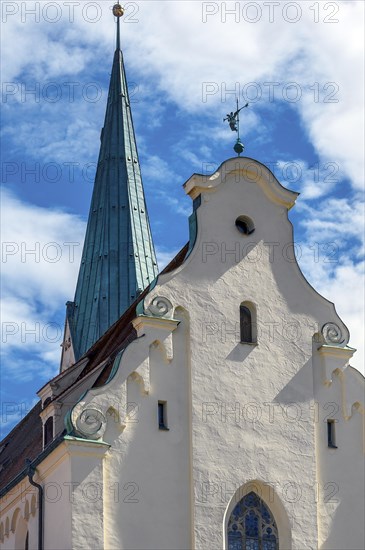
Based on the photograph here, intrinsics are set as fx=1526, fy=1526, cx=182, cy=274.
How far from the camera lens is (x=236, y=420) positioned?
108 feet

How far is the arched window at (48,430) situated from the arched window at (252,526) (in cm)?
531

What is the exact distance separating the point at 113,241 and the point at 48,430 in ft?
76.9

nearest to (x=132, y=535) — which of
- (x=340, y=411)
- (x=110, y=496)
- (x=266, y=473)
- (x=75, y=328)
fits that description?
(x=110, y=496)

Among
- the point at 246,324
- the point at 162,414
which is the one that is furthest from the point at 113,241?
the point at 162,414

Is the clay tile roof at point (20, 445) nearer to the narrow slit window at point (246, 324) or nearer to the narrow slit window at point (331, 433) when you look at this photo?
the narrow slit window at point (246, 324)

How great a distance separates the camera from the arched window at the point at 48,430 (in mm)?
35656

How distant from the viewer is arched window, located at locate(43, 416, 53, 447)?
3566cm

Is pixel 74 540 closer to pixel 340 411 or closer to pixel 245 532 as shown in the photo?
pixel 245 532

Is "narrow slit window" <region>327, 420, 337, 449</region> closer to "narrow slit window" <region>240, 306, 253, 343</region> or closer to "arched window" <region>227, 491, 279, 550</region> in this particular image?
"arched window" <region>227, 491, 279, 550</region>

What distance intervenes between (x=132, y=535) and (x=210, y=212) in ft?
25.7

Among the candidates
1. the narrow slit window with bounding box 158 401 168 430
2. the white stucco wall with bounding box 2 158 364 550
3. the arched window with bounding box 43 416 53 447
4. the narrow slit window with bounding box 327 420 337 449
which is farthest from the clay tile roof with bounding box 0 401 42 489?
the narrow slit window with bounding box 327 420 337 449

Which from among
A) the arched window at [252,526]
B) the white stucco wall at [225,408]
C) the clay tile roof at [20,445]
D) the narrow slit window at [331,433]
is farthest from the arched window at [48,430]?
the narrow slit window at [331,433]

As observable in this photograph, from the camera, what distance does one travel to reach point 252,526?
32562mm

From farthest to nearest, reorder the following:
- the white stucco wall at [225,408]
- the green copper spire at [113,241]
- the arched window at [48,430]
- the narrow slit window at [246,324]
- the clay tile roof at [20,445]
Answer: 1. the green copper spire at [113,241]
2. the clay tile roof at [20,445]
3. the arched window at [48,430]
4. the narrow slit window at [246,324]
5. the white stucco wall at [225,408]
